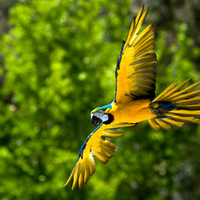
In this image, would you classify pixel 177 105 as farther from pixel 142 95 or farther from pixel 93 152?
pixel 93 152

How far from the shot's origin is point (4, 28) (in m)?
24.4

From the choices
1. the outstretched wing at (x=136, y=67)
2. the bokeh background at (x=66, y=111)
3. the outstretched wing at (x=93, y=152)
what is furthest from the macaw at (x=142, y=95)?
the bokeh background at (x=66, y=111)

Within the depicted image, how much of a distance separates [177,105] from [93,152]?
97 cm

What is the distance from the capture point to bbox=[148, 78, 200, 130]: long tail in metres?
1.81

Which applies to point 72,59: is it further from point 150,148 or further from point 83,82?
point 150,148

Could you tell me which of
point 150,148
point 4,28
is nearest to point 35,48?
point 150,148

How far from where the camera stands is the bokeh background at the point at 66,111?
26.3ft

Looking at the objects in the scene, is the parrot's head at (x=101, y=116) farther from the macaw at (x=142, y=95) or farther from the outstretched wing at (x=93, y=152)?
the outstretched wing at (x=93, y=152)

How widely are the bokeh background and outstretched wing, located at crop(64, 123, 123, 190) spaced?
5.12 metres

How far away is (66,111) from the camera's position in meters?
8.69

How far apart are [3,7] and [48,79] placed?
18.0 meters

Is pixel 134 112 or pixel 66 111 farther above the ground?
pixel 134 112

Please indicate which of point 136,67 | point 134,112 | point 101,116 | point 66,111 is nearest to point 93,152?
point 101,116

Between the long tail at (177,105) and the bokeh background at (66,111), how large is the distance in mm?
5952
